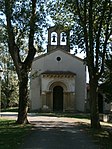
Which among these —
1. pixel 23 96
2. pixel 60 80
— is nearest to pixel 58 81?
pixel 60 80

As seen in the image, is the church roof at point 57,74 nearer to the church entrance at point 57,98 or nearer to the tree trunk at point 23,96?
the church entrance at point 57,98

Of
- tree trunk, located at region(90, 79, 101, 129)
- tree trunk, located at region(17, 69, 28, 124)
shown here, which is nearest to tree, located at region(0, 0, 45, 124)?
tree trunk, located at region(17, 69, 28, 124)

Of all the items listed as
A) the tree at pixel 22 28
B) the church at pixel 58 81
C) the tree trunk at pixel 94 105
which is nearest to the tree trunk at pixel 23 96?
the tree at pixel 22 28

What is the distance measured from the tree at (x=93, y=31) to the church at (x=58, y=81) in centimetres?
2735

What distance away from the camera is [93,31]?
2478 centimetres

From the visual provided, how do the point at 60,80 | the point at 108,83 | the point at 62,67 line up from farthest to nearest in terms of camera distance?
the point at 62,67 < the point at 60,80 < the point at 108,83

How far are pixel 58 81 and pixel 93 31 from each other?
95.1ft

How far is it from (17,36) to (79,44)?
13.3 ft

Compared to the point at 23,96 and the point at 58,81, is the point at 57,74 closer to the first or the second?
the point at 58,81

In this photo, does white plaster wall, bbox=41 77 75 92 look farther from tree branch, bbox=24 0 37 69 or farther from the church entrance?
tree branch, bbox=24 0 37 69

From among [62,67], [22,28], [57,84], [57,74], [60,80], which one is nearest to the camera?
[22,28]

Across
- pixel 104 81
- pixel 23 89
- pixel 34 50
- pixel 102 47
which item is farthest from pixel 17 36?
pixel 104 81

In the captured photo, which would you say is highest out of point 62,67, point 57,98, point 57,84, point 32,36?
point 62,67

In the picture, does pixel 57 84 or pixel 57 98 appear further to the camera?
pixel 57 98
